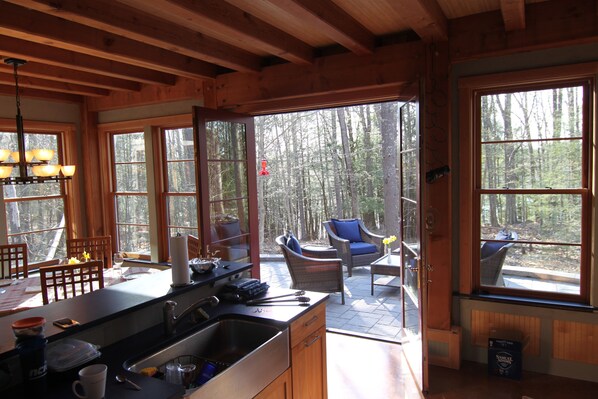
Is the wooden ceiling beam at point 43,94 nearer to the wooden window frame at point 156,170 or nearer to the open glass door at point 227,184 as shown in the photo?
the wooden window frame at point 156,170

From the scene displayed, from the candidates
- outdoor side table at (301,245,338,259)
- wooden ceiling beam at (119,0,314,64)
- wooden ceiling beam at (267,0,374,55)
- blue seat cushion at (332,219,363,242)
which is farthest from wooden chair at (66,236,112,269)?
blue seat cushion at (332,219,363,242)

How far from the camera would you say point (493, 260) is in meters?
3.52

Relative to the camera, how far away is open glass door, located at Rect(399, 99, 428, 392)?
3.10m

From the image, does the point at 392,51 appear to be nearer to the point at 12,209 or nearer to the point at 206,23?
the point at 206,23

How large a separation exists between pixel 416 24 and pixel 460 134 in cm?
96

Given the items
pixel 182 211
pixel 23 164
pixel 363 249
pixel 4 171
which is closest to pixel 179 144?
pixel 182 211

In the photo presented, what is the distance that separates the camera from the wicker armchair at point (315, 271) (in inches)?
205

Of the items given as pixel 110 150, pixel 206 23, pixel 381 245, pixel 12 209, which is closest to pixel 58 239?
pixel 12 209

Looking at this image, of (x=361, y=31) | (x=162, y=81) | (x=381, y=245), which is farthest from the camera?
(x=381, y=245)

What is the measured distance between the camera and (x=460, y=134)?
134 inches

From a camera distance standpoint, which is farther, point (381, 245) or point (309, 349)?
point (381, 245)

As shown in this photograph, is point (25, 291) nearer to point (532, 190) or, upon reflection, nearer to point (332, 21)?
point (332, 21)

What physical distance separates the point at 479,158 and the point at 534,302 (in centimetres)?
117

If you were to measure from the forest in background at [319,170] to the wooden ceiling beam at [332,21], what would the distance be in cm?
657
